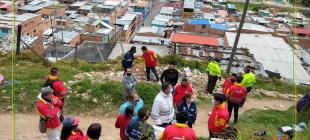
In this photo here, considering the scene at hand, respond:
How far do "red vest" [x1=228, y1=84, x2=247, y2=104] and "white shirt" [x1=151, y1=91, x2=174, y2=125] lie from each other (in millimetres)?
2200

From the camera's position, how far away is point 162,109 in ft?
21.6

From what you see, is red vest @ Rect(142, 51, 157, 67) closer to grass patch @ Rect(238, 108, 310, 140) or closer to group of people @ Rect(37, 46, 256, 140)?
group of people @ Rect(37, 46, 256, 140)

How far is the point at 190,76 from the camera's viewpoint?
13516 millimetres

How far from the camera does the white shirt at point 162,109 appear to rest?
256 inches

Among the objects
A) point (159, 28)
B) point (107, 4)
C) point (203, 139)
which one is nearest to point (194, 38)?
point (159, 28)

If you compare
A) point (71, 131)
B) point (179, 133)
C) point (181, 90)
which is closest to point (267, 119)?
point (181, 90)

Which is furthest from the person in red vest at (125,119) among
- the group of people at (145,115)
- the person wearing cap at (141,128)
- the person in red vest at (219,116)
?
the person in red vest at (219,116)

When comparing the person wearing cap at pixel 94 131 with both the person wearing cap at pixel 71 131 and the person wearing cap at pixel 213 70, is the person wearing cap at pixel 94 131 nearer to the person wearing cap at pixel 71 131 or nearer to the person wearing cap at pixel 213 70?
the person wearing cap at pixel 71 131

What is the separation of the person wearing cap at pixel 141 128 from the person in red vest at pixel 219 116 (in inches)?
52.6

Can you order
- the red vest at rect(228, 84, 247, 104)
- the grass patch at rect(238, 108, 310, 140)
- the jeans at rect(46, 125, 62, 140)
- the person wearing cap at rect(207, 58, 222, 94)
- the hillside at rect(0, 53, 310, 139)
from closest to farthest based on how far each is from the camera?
1. the jeans at rect(46, 125, 62, 140)
2. the red vest at rect(228, 84, 247, 104)
3. the grass patch at rect(238, 108, 310, 140)
4. the hillside at rect(0, 53, 310, 139)
5. the person wearing cap at rect(207, 58, 222, 94)

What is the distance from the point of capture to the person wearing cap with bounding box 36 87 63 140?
607cm

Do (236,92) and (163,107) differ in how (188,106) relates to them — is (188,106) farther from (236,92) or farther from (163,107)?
(236,92)

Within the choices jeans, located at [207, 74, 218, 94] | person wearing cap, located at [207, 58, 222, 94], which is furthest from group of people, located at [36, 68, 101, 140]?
jeans, located at [207, 74, 218, 94]

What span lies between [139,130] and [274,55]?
20612mm
